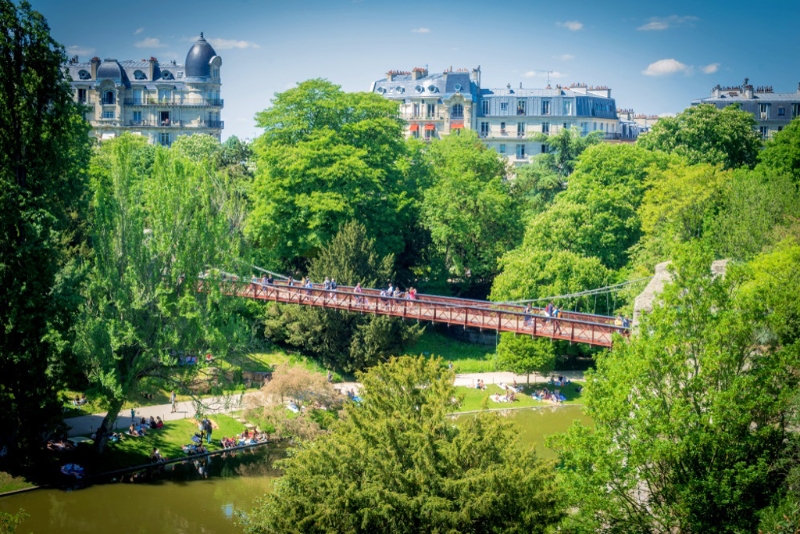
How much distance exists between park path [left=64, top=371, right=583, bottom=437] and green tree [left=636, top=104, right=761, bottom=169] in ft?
76.0

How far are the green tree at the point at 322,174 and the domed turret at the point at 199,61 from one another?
40.9 m

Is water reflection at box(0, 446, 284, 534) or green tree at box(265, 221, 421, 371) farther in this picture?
green tree at box(265, 221, 421, 371)

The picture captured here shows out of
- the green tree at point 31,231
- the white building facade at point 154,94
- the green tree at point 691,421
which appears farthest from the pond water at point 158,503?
the white building facade at point 154,94

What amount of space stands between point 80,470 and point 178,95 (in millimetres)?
65377

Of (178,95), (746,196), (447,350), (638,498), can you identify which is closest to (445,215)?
(447,350)

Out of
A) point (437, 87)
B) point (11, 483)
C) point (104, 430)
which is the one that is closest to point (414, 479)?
point (11, 483)

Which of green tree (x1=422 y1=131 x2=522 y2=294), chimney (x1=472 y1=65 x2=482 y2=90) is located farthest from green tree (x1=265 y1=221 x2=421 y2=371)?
chimney (x1=472 y1=65 x2=482 y2=90)

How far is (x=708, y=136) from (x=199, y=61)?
51.4 metres

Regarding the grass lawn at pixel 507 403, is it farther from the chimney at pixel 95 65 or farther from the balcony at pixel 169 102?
the chimney at pixel 95 65

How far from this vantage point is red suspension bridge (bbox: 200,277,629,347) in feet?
118

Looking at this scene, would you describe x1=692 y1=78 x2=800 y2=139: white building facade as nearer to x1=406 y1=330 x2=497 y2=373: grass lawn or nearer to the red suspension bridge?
x1=406 y1=330 x2=497 y2=373: grass lawn

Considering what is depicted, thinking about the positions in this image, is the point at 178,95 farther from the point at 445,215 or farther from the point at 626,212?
the point at 626,212

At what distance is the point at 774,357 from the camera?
2033 centimetres

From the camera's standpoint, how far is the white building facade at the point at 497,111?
8512cm
